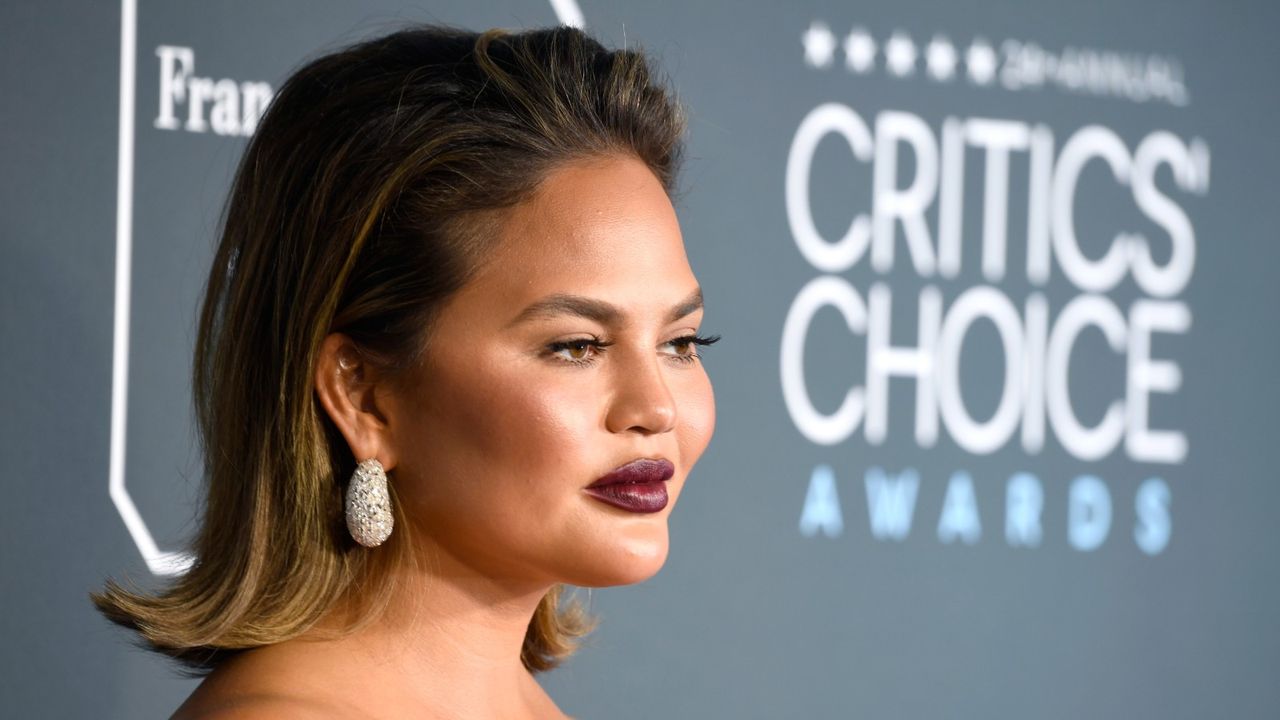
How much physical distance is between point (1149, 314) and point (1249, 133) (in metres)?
0.43

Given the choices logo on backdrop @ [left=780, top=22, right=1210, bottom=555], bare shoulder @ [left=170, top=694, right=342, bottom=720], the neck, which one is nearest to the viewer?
bare shoulder @ [left=170, top=694, right=342, bottom=720]

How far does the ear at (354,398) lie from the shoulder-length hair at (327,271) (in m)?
0.01

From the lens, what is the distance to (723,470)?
2.40 metres

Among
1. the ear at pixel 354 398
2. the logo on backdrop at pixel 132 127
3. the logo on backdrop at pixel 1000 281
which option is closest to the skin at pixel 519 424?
the ear at pixel 354 398

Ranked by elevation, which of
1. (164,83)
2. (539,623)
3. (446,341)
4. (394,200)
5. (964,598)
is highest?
(164,83)

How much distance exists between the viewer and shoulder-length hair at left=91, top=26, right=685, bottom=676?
4.13 feet

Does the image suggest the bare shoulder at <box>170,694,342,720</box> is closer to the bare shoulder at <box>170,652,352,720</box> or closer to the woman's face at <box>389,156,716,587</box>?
the bare shoulder at <box>170,652,352,720</box>

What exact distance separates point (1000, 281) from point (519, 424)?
1.55m

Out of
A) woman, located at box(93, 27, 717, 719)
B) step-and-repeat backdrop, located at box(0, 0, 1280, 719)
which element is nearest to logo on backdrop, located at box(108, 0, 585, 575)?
step-and-repeat backdrop, located at box(0, 0, 1280, 719)

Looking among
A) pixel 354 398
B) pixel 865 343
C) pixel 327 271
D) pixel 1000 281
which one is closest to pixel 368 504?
pixel 354 398

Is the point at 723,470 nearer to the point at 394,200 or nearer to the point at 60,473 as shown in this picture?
the point at 60,473

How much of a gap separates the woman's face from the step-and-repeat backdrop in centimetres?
96

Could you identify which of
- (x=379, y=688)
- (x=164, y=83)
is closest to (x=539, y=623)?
(x=379, y=688)

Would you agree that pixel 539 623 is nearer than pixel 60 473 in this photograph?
Yes
